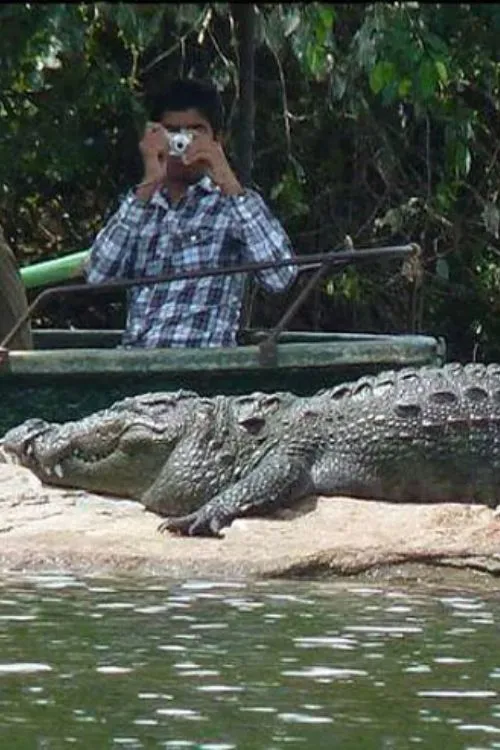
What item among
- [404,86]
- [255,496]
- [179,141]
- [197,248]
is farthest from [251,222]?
[255,496]

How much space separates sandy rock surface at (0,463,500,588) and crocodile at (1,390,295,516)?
0.28 meters

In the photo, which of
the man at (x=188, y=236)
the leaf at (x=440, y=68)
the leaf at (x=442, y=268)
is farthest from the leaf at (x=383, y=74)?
the leaf at (x=442, y=268)

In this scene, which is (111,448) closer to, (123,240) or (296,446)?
(296,446)

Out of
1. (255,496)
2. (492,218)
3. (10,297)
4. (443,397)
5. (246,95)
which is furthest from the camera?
(492,218)

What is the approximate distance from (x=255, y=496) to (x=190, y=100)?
2.10 m

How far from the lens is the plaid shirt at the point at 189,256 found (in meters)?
9.51

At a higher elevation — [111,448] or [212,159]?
[212,159]

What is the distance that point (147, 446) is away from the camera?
8523 mm

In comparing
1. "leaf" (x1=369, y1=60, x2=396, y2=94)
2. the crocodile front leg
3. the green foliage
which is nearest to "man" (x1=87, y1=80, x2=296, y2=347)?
"leaf" (x1=369, y1=60, x2=396, y2=94)

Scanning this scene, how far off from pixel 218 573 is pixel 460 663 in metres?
1.53

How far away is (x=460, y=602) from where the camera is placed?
7.08 metres

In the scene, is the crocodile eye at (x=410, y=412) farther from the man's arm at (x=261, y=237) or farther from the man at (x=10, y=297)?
the man at (x=10, y=297)

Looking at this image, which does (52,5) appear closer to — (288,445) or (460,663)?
(288,445)

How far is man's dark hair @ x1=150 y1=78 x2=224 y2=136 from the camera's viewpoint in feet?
31.7
